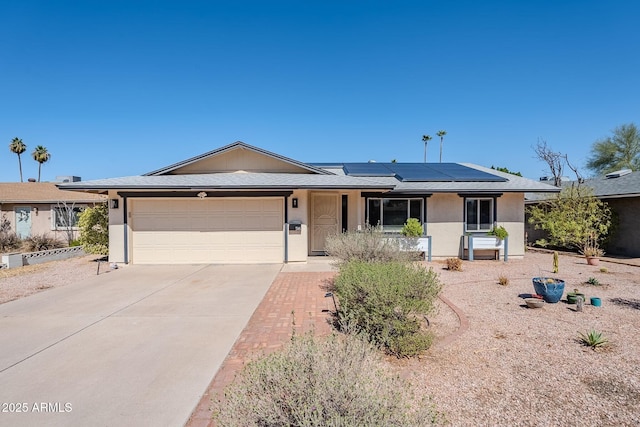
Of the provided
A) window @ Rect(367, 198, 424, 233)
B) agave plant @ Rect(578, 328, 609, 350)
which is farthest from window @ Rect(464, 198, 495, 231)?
agave plant @ Rect(578, 328, 609, 350)

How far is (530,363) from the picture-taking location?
402 centimetres

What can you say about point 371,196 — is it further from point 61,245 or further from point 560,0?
point 61,245

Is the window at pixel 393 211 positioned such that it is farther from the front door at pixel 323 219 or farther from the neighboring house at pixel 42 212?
the neighboring house at pixel 42 212

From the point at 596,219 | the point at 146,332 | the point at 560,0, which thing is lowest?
the point at 146,332

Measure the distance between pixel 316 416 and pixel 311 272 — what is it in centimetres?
817

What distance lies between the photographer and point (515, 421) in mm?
2918

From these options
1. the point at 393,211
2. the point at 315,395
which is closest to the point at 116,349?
the point at 315,395

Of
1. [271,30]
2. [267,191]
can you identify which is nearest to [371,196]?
[267,191]

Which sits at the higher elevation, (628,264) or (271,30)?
(271,30)

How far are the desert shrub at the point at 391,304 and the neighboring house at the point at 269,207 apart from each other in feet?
21.0

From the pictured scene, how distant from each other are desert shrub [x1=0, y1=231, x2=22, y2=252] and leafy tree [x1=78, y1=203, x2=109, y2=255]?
232 inches

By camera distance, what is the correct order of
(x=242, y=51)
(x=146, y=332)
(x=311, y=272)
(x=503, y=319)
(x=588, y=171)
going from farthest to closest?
(x=588, y=171) → (x=242, y=51) → (x=311, y=272) → (x=503, y=319) → (x=146, y=332)

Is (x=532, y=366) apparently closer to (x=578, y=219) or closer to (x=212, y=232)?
(x=212, y=232)

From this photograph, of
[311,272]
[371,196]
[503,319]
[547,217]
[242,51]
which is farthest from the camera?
[242,51]
